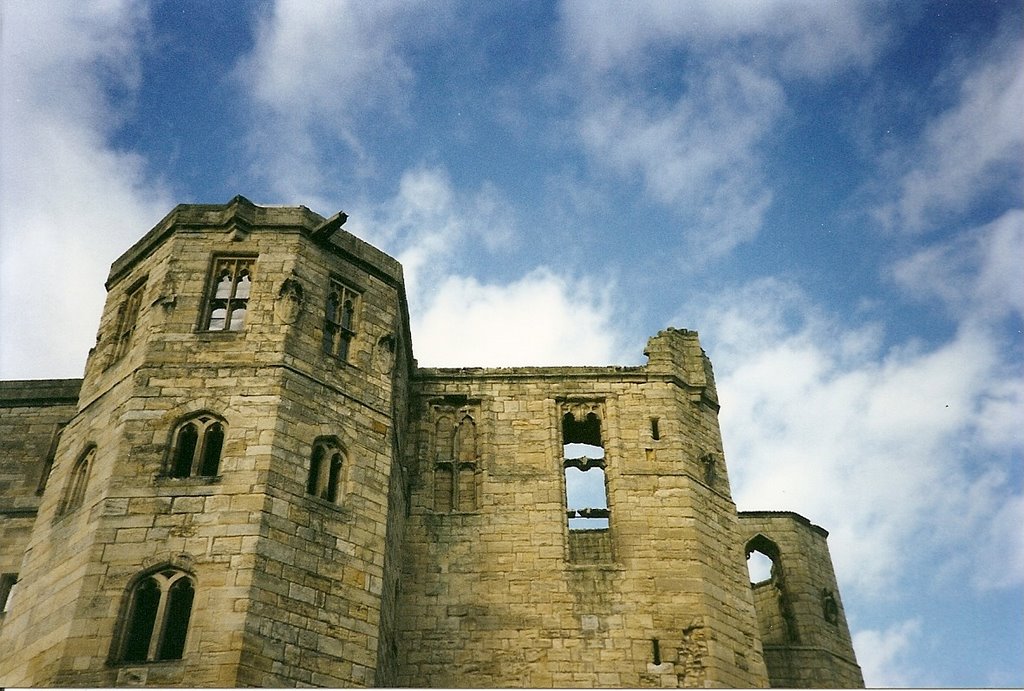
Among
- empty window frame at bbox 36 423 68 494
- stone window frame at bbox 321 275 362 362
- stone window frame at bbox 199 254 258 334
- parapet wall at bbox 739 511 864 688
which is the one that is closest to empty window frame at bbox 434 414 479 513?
stone window frame at bbox 321 275 362 362

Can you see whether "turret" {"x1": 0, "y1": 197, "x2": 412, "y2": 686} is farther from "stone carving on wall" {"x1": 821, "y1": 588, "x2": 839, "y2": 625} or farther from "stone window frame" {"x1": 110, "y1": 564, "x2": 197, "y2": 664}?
"stone carving on wall" {"x1": 821, "y1": 588, "x2": 839, "y2": 625}

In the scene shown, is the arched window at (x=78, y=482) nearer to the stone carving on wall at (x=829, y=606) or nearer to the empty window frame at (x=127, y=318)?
the empty window frame at (x=127, y=318)

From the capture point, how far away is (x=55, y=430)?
17234 millimetres

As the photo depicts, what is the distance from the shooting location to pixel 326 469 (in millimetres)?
13094

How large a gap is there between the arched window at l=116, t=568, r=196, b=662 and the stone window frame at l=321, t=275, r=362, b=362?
4378mm

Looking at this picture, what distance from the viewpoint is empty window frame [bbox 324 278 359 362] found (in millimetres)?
14633

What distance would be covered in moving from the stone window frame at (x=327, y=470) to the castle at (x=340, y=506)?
1.3 inches

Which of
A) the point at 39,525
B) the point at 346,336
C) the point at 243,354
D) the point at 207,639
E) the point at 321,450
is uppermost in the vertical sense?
the point at 346,336

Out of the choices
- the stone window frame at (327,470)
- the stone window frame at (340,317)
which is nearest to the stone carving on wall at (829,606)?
the stone window frame at (327,470)

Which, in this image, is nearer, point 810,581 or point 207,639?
point 207,639

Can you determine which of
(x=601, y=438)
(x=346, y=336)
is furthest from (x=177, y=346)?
(x=601, y=438)

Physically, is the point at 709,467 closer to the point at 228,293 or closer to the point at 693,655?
the point at 693,655

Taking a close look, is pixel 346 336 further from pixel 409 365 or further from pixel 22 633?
pixel 22 633

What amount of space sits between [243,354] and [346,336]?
1.92 m
